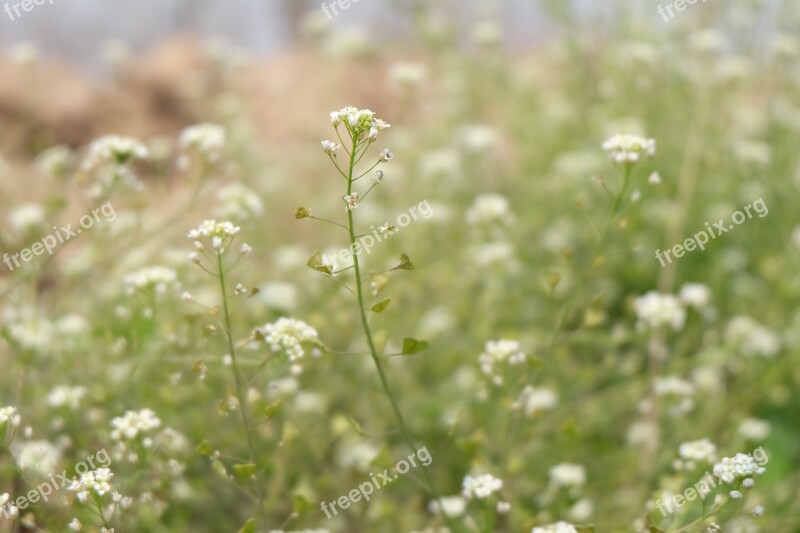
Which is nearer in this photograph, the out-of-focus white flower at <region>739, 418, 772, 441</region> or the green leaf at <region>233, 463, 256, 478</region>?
the green leaf at <region>233, 463, 256, 478</region>

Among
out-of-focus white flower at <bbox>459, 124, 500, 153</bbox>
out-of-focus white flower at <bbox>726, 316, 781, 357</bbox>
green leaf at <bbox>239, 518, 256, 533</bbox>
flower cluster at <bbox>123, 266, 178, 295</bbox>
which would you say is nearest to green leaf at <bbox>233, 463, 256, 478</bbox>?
green leaf at <bbox>239, 518, 256, 533</bbox>

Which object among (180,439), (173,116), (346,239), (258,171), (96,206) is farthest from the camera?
(173,116)

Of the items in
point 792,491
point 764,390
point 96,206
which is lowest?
point 792,491

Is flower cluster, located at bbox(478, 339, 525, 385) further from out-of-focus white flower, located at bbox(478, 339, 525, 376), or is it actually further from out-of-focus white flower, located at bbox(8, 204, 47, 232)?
out-of-focus white flower, located at bbox(8, 204, 47, 232)

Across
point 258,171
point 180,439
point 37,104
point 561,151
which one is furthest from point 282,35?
point 180,439

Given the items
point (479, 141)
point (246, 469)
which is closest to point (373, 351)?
point (246, 469)

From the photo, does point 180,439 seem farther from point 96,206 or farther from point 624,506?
point 624,506

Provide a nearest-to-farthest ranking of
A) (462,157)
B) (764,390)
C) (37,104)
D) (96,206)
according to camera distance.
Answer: (96,206) < (764,390) < (462,157) < (37,104)

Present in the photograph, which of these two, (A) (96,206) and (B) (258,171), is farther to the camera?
(B) (258,171)
